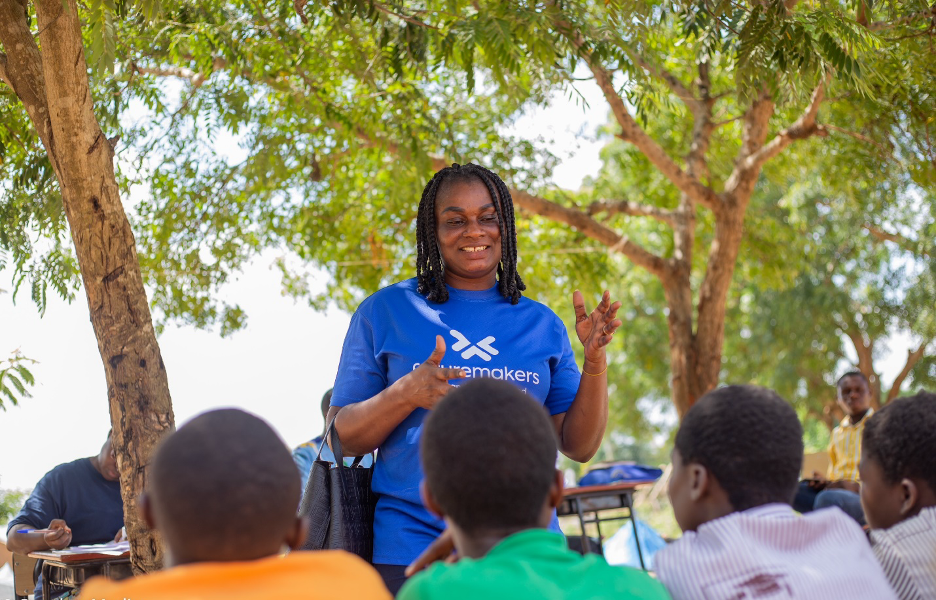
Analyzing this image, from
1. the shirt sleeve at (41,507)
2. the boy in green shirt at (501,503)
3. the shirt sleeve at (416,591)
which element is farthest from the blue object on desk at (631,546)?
the shirt sleeve at (416,591)

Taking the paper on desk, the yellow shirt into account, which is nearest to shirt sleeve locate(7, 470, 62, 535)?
the paper on desk

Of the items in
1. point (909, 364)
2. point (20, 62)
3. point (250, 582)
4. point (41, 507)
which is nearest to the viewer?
point (250, 582)

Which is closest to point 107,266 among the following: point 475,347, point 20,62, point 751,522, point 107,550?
point 20,62

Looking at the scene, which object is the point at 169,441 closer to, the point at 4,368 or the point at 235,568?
the point at 235,568

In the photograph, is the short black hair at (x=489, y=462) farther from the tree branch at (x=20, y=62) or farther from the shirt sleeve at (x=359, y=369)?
the tree branch at (x=20, y=62)

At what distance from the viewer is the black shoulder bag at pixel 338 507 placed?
7.45 ft

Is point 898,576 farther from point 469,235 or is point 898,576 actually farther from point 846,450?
point 846,450

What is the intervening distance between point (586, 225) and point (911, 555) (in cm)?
729

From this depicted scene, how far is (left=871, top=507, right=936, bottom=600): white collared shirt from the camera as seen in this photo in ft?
6.38

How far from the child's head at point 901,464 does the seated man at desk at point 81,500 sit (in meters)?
4.06

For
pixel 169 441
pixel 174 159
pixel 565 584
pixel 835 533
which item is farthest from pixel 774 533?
pixel 174 159

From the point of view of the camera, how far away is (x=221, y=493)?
1524 millimetres

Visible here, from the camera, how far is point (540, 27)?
3.78 m

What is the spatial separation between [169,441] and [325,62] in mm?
5261
